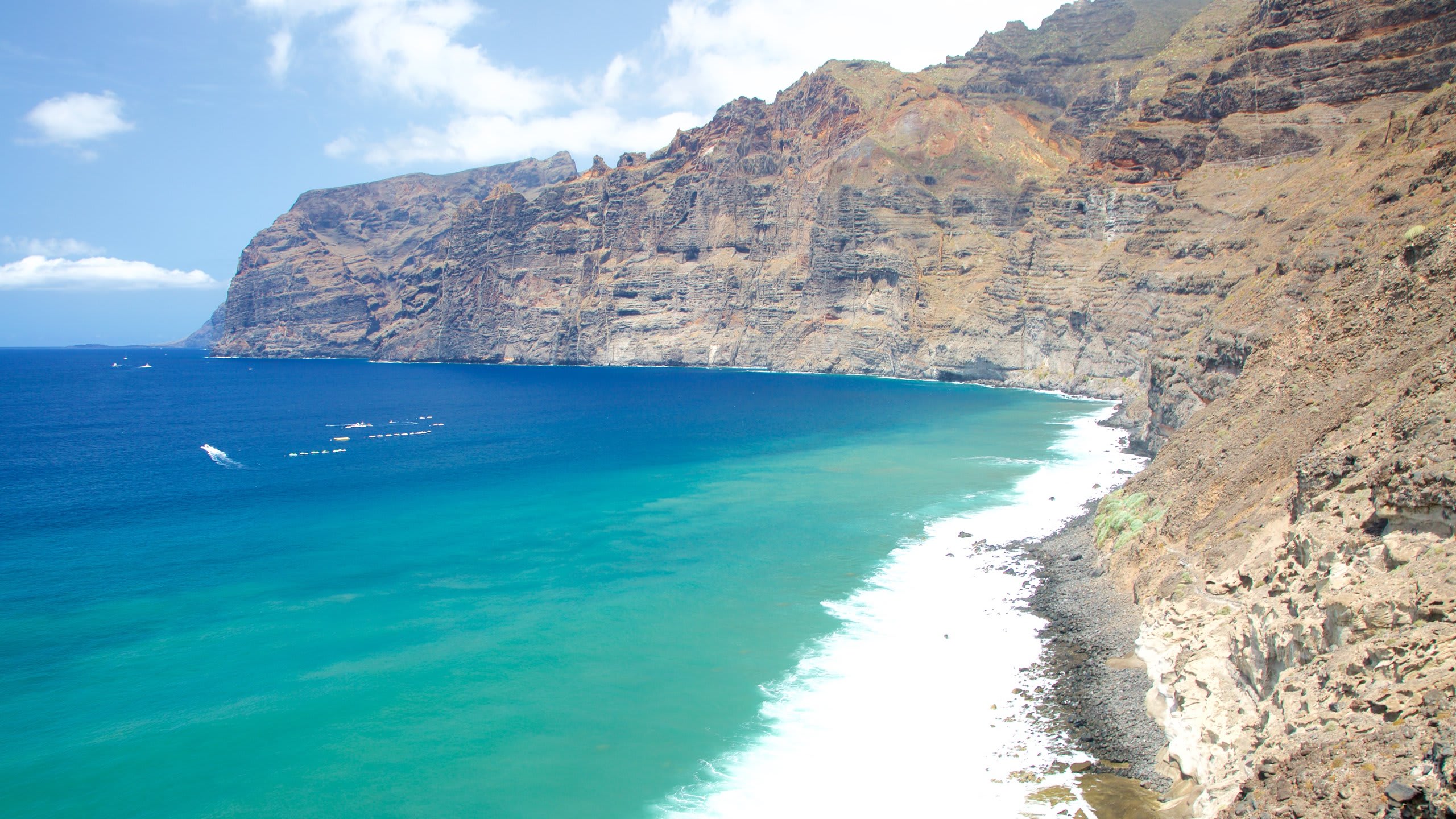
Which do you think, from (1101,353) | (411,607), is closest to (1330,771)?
(411,607)

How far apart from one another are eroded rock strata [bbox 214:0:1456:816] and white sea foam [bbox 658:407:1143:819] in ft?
12.7

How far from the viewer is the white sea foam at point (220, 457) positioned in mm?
68188

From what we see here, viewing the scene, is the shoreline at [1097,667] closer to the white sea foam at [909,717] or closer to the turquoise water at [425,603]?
the white sea foam at [909,717]

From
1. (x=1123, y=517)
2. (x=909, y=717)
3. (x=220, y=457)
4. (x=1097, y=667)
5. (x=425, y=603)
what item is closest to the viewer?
(x=909, y=717)

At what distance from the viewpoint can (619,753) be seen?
914 inches

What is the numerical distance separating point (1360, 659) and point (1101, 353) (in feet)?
341

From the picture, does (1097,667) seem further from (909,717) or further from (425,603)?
(425,603)

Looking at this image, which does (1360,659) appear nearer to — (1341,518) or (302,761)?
(1341,518)

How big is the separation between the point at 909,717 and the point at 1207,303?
64675 millimetres

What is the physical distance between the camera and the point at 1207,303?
7362 cm

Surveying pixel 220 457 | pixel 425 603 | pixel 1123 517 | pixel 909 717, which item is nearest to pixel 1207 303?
pixel 1123 517

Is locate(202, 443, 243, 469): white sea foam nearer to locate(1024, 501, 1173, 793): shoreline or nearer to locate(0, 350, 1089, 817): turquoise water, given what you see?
locate(0, 350, 1089, 817): turquoise water

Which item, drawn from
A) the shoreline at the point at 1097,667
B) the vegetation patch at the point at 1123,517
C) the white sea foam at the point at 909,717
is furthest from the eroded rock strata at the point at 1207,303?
the white sea foam at the point at 909,717

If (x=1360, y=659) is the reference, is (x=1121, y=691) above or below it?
below
